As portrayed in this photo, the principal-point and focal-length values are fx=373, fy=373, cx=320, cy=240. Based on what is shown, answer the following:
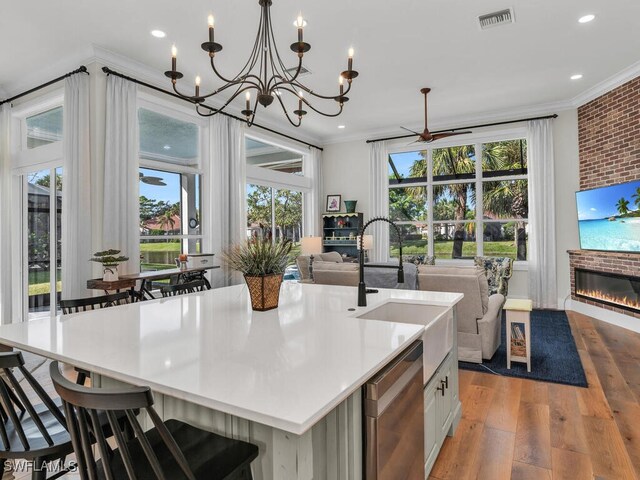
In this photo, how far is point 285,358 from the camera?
118 cm

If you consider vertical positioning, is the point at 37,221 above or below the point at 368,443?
above

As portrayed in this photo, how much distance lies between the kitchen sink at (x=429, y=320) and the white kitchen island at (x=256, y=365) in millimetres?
258

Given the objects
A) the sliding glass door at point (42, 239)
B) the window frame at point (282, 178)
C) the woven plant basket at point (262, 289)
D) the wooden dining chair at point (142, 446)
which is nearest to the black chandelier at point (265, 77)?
the woven plant basket at point (262, 289)

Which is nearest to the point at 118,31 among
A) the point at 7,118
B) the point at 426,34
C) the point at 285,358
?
the point at 7,118

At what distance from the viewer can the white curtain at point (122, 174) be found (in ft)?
12.7

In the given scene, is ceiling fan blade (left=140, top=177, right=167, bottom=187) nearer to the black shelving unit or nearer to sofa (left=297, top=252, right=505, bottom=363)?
sofa (left=297, top=252, right=505, bottom=363)

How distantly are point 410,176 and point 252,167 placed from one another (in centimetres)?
308

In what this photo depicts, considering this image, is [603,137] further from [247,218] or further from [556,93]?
[247,218]

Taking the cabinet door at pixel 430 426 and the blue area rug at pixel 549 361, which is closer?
the cabinet door at pixel 430 426

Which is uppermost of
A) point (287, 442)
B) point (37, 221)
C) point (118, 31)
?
point (118, 31)

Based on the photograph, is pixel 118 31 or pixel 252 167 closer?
pixel 118 31

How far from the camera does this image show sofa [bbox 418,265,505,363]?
3396mm

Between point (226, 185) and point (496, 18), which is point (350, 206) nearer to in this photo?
point (226, 185)

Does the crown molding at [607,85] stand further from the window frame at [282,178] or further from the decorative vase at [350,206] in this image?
the window frame at [282,178]
